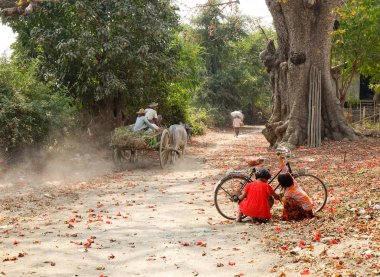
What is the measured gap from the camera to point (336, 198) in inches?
371

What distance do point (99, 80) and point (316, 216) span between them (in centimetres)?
1290

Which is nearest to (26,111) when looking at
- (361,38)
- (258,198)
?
(258,198)

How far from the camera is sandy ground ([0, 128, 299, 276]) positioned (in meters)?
6.09

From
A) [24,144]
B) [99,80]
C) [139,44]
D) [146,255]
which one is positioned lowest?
[146,255]

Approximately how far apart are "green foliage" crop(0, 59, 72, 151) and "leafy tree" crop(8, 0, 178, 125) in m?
2.29

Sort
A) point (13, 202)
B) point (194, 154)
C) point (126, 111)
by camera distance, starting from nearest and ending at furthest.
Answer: point (13, 202) → point (194, 154) → point (126, 111)

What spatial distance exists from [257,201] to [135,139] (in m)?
7.10

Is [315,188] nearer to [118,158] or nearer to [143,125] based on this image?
[143,125]

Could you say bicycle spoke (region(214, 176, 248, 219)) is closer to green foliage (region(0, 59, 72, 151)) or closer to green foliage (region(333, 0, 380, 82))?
green foliage (region(0, 59, 72, 151))

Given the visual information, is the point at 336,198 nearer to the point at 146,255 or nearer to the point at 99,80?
the point at 146,255

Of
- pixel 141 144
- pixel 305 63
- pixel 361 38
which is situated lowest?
pixel 141 144

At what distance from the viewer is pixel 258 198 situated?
810cm

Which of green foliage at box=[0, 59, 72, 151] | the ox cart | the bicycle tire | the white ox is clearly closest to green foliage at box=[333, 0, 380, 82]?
the white ox

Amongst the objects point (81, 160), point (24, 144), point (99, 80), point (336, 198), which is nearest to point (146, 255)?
point (336, 198)
